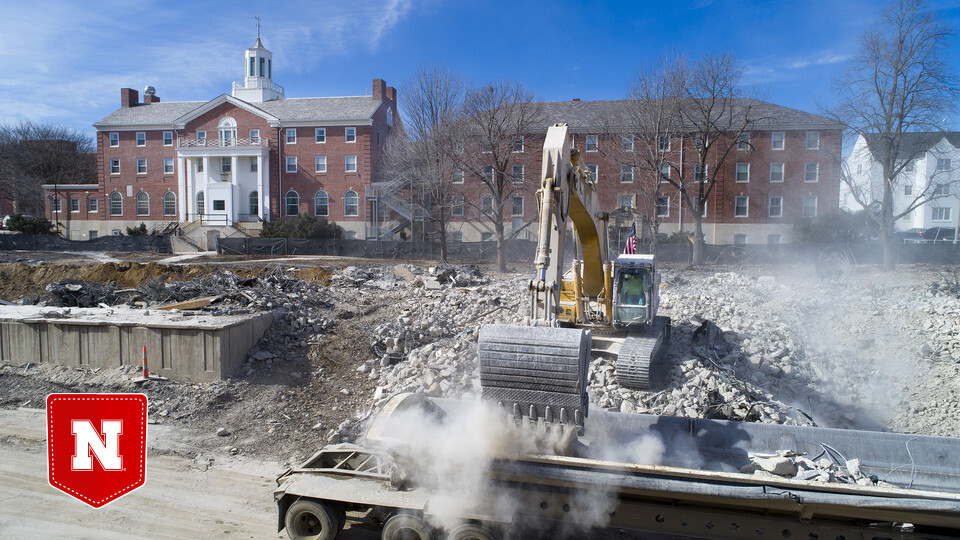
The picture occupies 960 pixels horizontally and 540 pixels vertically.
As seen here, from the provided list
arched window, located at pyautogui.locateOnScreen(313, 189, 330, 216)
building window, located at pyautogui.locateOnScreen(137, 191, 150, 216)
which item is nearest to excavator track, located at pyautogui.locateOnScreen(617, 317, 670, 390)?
arched window, located at pyautogui.locateOnScreen(313, 189, 330, 216)

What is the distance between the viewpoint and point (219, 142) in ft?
146

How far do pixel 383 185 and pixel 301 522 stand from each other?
118 feet

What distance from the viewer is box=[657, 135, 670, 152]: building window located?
102ft

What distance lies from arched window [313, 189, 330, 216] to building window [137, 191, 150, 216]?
47.7ft

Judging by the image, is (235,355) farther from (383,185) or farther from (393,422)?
(383,185)

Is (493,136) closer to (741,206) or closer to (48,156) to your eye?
(741,206)

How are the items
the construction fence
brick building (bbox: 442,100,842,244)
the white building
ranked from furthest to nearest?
1. brick building (bbox: 442,100,842,244)
2. the construction fence
3. the white building

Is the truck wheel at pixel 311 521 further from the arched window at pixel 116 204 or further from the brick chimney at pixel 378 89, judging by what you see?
the arched window at pixel 116 204

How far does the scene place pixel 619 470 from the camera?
5.34 metres

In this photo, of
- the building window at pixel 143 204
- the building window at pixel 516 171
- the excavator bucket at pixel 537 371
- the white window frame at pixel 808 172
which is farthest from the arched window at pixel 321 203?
the excavator bucket at pixel 537 371

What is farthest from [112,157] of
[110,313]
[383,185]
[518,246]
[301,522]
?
[301,522]

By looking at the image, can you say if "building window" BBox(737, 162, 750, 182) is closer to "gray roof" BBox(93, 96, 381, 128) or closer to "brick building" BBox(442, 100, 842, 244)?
"brick building" BBox(442, 100, 842, 244)

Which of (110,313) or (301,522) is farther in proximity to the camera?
(110,313)

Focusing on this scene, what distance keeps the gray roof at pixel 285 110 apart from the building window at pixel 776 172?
28.4 meters
